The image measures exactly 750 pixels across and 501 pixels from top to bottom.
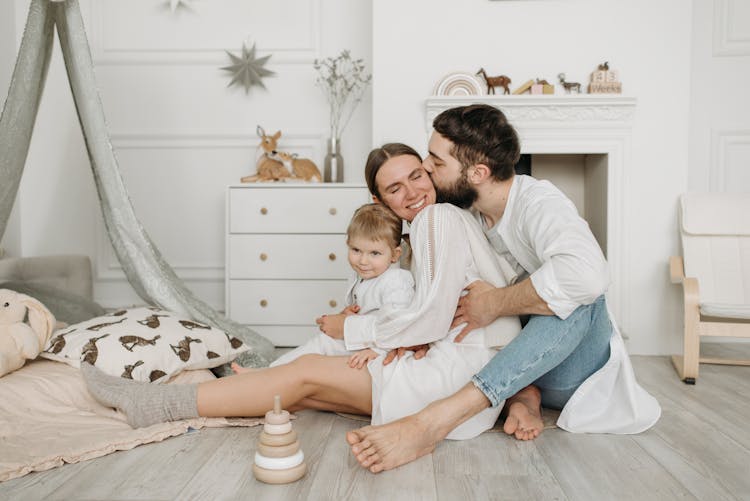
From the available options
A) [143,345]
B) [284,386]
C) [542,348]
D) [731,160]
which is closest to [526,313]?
[542,348]

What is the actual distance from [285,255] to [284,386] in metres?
1.63

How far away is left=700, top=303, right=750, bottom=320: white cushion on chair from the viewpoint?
8.82 ft

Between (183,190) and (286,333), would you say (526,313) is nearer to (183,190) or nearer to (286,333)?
(286,333)

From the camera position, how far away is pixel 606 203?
331 centimetres

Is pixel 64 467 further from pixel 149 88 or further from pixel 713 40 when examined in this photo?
pixel 713 40

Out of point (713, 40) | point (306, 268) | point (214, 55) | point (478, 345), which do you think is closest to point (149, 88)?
point (214, 55)

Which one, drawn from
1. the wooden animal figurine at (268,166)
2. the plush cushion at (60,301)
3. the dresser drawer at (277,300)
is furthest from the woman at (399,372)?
the wooden animal figurine at (268,166)

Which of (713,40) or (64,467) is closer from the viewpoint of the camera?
(64,467)

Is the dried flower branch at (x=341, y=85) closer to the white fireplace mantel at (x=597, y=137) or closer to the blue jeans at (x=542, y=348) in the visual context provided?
the white fireplace mantel at (x=597, y=137)

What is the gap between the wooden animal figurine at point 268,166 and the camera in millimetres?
3627

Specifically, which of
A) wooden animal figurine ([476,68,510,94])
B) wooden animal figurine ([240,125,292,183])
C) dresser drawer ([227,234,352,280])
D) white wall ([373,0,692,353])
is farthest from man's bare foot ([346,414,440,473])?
wooden animal figurine ([240,125,292,183])

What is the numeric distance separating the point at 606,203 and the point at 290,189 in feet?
5.36

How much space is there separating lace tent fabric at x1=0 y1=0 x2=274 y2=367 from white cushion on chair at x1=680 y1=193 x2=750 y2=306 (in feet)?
6.70

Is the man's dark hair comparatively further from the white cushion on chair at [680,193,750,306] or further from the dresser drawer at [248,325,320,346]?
the dresser drawer at [248,325,320,346]
